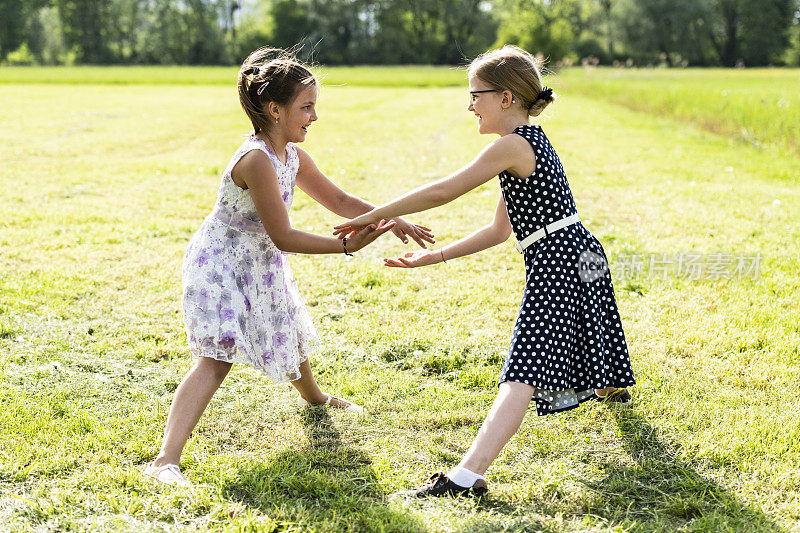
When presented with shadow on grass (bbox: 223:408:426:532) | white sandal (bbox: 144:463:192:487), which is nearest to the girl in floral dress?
white sandal (bbox: 144:463:192:487)

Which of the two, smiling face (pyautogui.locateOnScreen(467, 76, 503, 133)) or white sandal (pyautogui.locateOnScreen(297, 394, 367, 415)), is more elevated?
smiling face (pyautogui.locateOnScreen(467, 76, 503, 133))

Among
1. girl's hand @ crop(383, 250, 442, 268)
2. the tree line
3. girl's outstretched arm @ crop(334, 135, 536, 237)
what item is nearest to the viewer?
girl's outstretched arm @ crop(334, 135, 536, 237)

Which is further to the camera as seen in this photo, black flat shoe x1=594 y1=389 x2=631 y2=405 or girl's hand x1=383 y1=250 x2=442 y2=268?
black flat shoe x1=594 y1=389 x2=631 y2=405

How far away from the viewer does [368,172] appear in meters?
10.4

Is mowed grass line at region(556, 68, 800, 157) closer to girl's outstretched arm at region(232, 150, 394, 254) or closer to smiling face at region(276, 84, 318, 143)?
smiling face at region(276, 84, 318, 143)

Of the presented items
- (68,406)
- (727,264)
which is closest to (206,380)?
(68,406)

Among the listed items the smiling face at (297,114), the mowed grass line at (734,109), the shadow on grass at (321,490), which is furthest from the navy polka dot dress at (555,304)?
the mowed grass line at (734,109)

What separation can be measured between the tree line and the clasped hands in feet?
213

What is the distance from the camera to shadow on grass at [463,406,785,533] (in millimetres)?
2602

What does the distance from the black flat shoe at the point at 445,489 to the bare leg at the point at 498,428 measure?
6 centimetres

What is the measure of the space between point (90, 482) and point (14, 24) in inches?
3415

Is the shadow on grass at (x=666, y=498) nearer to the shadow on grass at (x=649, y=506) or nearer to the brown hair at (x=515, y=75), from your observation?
the shadow on grass at (x=649, y=506)

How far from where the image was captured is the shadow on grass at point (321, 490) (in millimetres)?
2604

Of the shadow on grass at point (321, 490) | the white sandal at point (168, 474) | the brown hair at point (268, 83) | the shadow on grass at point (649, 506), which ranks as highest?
the brown hair at point (268, 83)
